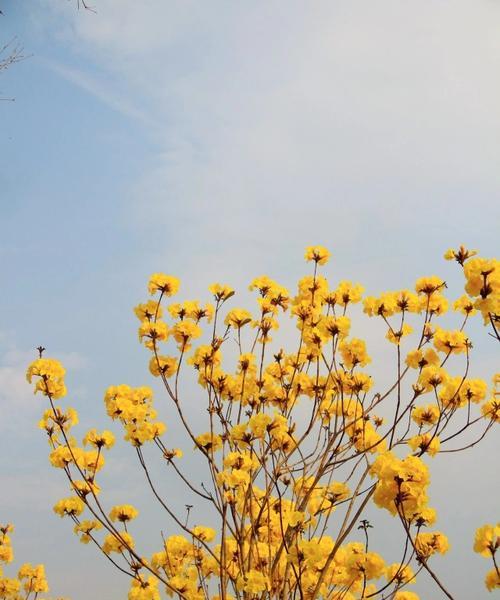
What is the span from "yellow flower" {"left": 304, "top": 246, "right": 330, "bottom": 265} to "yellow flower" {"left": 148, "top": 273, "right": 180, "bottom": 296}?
1.02m

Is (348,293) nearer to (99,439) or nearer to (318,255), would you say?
(318,255)

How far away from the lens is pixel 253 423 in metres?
3.92

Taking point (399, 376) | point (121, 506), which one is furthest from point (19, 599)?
point (399, 376)

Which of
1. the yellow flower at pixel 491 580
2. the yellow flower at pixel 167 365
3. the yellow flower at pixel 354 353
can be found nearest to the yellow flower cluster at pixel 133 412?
the yellow flower at pixel 167 365

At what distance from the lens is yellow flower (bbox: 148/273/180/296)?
4664 millimetres

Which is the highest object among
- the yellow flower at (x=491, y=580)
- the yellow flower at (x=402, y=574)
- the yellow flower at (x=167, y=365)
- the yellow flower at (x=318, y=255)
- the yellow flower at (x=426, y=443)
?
the yellow flower at (x=318, y=255)

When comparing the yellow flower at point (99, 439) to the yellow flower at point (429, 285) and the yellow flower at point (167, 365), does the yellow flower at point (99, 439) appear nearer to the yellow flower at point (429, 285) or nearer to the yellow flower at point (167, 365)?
the yellow flower at point (167, 365)

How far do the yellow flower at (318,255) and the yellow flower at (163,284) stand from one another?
1.02m

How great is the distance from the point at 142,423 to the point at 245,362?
0.86m

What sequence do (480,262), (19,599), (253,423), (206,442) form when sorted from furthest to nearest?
(19,599)
(206,442)
(253,423)
(480,262)

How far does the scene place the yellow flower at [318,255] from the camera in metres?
4.94

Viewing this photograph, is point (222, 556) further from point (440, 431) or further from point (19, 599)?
point (19, 599)

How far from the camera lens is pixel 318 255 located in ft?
16.3

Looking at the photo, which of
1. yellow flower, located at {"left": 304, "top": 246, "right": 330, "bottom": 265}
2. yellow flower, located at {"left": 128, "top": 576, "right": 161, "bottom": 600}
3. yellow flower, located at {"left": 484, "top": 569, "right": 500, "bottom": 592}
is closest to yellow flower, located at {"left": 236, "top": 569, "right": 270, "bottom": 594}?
yellow flower, located at {"left": 128, "top": 576, "right": 161, "bottom": 600}
